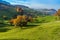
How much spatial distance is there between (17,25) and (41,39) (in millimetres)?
45855

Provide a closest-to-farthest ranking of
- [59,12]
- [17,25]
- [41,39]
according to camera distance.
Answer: [41,39] → [17,25] → [59,12]

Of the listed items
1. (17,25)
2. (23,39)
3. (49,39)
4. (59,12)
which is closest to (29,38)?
(23,39)

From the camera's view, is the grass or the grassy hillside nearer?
the grass

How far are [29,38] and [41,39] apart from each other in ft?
14.4

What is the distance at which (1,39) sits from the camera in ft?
174

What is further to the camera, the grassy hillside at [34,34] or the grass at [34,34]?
the grassy hillside at [34,34]

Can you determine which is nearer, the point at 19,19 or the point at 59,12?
the point at 19,19

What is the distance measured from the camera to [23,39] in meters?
52.9

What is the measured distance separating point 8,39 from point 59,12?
13114 centimetres

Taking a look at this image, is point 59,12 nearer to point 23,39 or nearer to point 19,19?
point 19,19

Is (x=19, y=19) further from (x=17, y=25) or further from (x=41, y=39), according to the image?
(x=41, y=39)

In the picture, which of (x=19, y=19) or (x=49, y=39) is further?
(x=19, y=19)

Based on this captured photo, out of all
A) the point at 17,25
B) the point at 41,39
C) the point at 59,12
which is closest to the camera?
A: the point at 41,39

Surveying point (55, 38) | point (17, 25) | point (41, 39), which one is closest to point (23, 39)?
point (41, 39)
